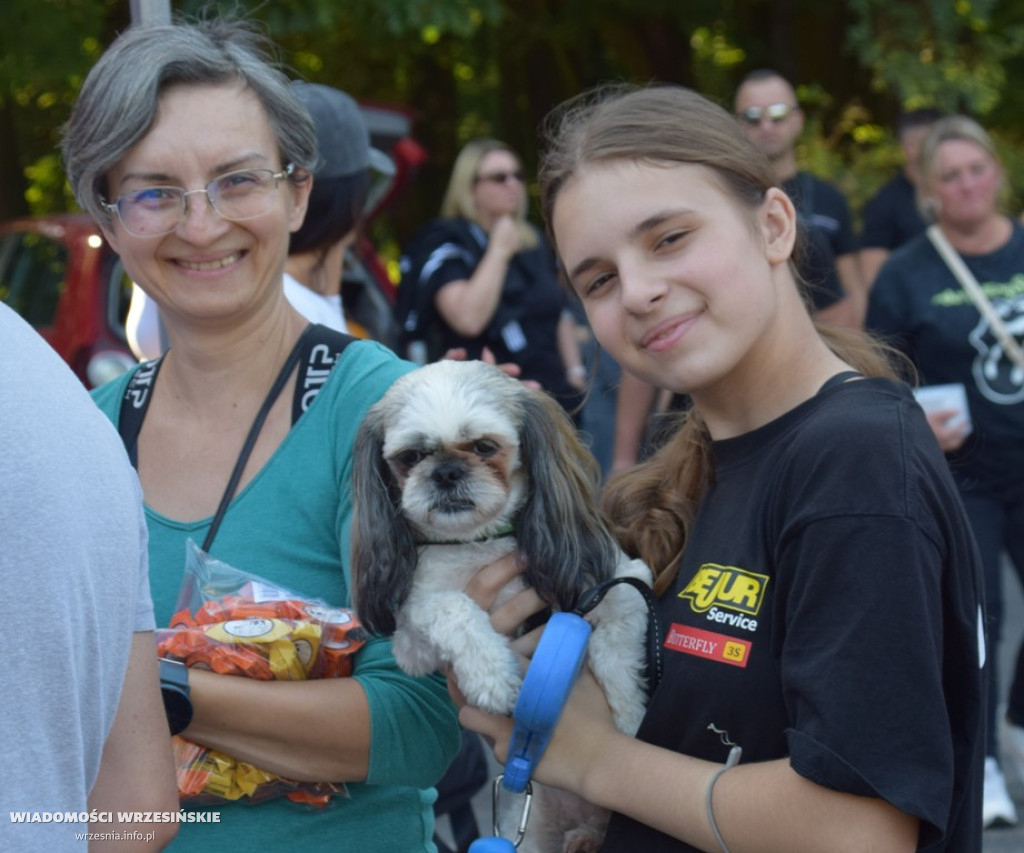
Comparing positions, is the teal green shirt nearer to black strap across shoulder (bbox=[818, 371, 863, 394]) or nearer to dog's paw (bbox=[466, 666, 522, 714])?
dog's paw (bbox=[466, 666, 522, 714])

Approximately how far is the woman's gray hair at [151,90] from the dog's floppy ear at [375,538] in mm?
540

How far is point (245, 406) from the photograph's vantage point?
232cm

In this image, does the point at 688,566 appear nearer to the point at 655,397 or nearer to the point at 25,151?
the point at 655,397

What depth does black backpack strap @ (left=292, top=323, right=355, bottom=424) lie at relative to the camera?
2.26 m

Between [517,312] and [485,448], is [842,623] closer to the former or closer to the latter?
[485,448]

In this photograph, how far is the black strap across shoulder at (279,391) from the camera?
7.26 ft

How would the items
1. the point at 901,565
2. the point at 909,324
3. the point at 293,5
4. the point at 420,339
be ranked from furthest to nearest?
1. the point at 293,5
2. the point at 420,339
3. the point at 909,324
4. the point at 901,565

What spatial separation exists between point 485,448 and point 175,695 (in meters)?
0.63

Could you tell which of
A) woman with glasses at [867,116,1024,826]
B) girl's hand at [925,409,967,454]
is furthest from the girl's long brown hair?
woman with glasses at [867,116,1024,826]

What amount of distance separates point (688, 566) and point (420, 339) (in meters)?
4.43

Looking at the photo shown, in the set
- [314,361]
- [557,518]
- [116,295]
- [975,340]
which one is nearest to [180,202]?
[314,361]

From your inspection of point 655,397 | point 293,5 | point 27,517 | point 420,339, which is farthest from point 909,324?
point 293,5

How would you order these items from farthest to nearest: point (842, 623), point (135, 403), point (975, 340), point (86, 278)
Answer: point (86, 278) → point (975, 340) → point (135, 403) → point (842, 623)

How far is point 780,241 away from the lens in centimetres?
195
